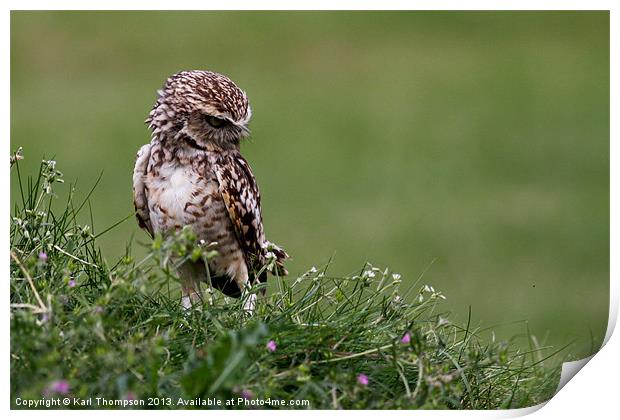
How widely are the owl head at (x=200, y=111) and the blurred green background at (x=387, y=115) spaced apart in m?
0.23

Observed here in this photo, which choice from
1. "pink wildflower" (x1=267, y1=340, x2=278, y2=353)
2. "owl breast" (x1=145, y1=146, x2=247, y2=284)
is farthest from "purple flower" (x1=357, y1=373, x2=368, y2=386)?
"owl breast" (x1=145, y1=146, x2=247, y2=284)

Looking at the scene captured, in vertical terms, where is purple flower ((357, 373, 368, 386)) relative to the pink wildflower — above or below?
below

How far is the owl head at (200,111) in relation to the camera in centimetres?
429

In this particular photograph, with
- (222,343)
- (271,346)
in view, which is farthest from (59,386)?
(271,346)

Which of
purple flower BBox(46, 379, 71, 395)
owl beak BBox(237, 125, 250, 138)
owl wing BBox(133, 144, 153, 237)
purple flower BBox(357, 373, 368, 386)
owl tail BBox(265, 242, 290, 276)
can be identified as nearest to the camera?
purple flower BBox(46, 379, 71, 395)

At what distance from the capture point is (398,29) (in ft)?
13.8

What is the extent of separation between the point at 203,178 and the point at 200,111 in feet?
1.00

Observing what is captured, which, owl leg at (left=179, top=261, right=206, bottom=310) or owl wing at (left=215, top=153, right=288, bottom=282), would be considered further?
owl wing at (left=215, top=153, right=288, bottom=282)

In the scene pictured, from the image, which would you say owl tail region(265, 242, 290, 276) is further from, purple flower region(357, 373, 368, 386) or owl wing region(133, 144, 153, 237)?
purple flower region(357, 373, 368, 386)

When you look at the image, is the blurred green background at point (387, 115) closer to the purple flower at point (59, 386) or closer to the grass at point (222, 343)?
the grass at point (222, 343)

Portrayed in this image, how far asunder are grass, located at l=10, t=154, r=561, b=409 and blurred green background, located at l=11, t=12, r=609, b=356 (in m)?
0.31

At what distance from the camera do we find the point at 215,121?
172 inches

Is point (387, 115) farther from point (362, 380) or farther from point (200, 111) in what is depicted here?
point (362, 380)

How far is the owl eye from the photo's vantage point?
171 inches
